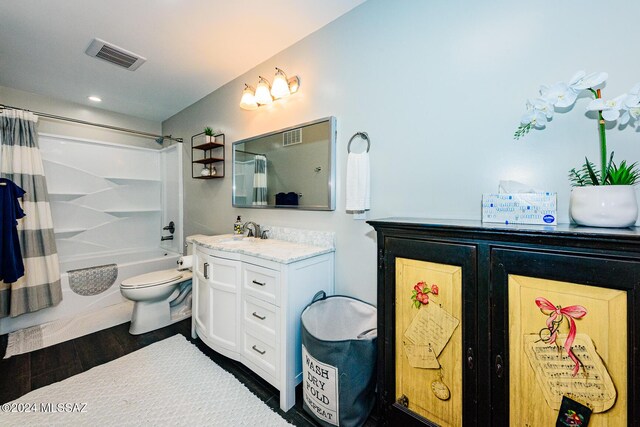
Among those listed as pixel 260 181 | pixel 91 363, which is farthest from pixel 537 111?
pixel 91 363

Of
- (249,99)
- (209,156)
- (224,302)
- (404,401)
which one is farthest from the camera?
(209,156)

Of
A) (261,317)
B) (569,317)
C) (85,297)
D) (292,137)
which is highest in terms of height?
(292,137)

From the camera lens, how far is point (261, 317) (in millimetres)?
1554

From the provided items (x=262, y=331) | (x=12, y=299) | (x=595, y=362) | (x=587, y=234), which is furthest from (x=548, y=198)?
(x=12, y=299)

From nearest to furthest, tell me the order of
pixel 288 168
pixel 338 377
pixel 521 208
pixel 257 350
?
pixel 521 208 < pixel 338 377 < pixel 257 350 < pixel 288 168

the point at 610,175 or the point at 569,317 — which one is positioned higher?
the point at 610,175

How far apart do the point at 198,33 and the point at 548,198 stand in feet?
7.73

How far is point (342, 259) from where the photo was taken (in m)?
1.74

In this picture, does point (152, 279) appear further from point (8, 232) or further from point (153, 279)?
point (8, 232)

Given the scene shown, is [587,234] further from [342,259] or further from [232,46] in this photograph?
[232,46]

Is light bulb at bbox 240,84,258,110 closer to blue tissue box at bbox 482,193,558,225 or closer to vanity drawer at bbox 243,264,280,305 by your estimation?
vanity drawer at bbox 243,264,280,305

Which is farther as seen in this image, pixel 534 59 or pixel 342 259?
pixel 342 259

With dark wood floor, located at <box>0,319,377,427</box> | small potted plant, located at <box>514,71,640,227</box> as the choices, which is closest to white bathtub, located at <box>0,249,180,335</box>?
dark wood floor, located at <box>0,319,377,427</box>

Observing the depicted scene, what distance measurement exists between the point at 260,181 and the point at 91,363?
1.82 metres
